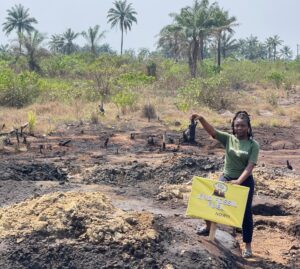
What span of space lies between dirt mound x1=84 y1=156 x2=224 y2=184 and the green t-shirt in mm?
3995

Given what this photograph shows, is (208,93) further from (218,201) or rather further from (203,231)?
(218,201)

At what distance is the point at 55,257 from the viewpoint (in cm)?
495

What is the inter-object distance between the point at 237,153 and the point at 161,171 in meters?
4.87

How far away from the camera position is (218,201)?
5438mm

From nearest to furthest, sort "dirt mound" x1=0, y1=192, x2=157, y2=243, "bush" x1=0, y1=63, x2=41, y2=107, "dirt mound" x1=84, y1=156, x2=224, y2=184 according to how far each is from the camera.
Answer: "dirt mound" x1=0, y1=192, x2=157, y2=243 → "dirt mound" x1=84, y1=156, x2=224, y2=184 → "bush" x1=0, y1=63, x2=41, y2=107

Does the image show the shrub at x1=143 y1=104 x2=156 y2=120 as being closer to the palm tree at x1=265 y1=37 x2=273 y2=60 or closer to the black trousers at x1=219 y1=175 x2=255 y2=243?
the black trousers at x1=219 y1=175 x2=255 y2=243

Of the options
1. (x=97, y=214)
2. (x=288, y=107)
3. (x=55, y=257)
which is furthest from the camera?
(x=288, y=107)

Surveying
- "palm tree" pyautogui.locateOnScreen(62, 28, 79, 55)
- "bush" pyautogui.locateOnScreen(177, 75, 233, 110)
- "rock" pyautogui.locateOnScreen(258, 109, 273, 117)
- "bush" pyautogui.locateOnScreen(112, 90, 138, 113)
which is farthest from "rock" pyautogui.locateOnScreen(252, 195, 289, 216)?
"palm tree" pyautogui.locateOnScreen(62, 28, 79, 55)

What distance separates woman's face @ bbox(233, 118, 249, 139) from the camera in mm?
5270

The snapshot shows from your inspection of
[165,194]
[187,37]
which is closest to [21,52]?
[187,37]

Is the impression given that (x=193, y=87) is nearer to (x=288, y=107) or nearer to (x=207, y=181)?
(x=288, y=107)

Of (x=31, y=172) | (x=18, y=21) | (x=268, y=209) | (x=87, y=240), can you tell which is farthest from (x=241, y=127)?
(x=18, y=21)

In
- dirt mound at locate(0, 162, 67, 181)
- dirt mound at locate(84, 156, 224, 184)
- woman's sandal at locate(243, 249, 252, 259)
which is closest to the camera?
woman's sandal at locate(243, 249, 252, 259)

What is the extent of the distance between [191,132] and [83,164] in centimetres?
468
